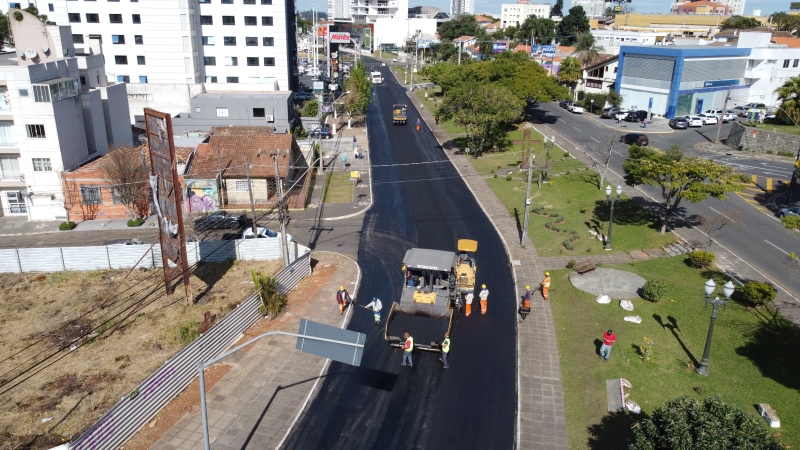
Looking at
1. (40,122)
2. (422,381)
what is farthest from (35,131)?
(422,381)

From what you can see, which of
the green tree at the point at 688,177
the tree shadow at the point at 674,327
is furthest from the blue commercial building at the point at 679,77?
the tree shadow at the point at 674,327

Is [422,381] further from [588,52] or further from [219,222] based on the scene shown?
[588,52]

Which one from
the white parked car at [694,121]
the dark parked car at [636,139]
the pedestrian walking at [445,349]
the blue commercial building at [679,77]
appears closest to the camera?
the pedestrian walking at [445,349]

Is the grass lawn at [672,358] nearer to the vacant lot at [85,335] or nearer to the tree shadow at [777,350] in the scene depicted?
the tree shadow at [777,350]

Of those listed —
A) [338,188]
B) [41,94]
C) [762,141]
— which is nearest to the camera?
[41,94]

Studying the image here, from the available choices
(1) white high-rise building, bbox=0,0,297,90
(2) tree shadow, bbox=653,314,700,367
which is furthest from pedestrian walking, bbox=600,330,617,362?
(1) white high-rise building, bbox=0,0,297,90

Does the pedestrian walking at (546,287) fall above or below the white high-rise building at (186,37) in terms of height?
below

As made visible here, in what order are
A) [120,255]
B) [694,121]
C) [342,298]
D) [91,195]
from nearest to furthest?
[342,298] → [120,255] → [91,195] → [694,121]
